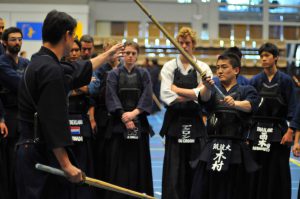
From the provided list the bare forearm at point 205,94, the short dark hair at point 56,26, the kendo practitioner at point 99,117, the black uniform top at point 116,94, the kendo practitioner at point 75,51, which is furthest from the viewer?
the kendo practitioner at point 99,117

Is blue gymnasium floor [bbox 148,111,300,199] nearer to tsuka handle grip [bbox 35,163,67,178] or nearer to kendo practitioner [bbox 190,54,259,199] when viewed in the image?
kendo practitioner [bbox 190,54,259,199]

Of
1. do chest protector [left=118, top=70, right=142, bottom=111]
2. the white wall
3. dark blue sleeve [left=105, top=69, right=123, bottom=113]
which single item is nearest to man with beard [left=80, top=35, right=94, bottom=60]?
dark blue sleeve [left=105, top=69, right=123, bottom=113]

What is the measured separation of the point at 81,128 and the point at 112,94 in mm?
582

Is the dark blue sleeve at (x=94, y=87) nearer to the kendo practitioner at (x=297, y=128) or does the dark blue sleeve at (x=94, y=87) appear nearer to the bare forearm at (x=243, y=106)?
the bare forearm at (x=243, y=106)

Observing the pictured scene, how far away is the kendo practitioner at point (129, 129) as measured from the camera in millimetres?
6707

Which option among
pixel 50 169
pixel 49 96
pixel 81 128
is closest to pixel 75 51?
pixel 81 128

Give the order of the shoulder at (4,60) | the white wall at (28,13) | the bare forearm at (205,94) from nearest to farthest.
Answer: the bare forearm at (205,94) → the shoulder at (4,60) → the white wall at (28,13)

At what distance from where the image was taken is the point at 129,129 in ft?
21.8

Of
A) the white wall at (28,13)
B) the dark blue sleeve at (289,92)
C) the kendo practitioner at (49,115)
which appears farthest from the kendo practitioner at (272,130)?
the white wall at (28,13)

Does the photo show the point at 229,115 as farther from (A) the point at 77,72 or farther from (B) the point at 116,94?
(A) the point at 77,72

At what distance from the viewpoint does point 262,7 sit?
26094 mm

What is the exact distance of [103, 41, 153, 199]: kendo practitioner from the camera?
671cm

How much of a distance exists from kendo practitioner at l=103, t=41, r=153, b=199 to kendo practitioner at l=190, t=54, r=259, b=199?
1152 millimetres

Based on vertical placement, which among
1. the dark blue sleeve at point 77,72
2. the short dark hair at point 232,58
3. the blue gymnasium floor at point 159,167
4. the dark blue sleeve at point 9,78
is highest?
→ the short dark hair at point 232,58
